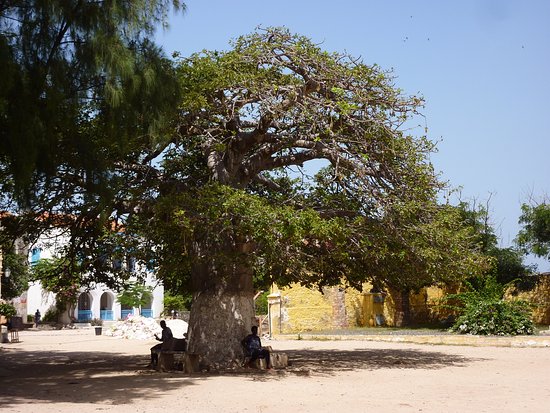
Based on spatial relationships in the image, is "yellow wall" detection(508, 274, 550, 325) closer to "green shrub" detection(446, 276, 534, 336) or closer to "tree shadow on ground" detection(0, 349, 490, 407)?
"green shrub" detection(446, 276, 534, 336)

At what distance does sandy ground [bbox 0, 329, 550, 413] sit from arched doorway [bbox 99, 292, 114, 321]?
43964 millimetres

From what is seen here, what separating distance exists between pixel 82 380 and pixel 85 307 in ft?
165

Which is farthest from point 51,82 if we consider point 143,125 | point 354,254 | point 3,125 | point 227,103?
point 354,254

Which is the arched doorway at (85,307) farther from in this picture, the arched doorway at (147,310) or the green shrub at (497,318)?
the green shrub at (497,318)

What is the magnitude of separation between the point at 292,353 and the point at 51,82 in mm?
12529

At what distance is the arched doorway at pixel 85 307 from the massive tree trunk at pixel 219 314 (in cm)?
4789

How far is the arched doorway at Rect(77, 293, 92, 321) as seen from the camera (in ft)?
201

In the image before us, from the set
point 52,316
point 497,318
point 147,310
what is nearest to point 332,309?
point 497,318

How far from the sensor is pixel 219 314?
15.5 metres

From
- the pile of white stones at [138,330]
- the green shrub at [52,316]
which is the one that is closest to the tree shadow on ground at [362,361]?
the pile of white stones at [138,330]

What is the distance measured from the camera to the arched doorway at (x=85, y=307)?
61.4 metres

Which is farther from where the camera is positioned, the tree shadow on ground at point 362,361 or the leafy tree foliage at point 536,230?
the leafy tree foliage at point 536,230

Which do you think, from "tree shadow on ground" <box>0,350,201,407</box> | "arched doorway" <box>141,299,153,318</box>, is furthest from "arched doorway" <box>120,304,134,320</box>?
"tree shadow on ground" <box>0,350,201,407</box>

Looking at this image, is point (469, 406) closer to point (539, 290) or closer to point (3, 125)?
point (3, 125)
